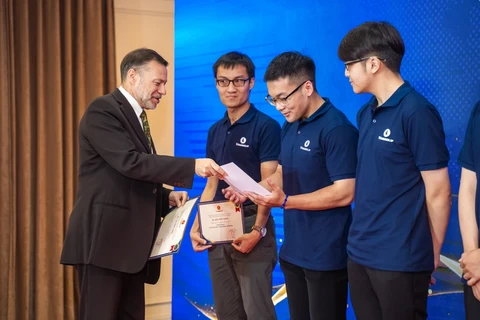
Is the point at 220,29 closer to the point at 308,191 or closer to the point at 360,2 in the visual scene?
the point at 360,2

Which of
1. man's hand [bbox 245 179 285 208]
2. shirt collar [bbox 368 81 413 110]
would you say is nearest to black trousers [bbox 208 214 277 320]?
man's hand [bbox 245 179 285 208]

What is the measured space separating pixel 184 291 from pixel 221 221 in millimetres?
1923

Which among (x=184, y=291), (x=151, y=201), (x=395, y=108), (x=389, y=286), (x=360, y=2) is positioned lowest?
(x=184, y=291)

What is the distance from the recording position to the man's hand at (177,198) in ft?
9.61

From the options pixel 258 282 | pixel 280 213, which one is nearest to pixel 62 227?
pixel 280 213

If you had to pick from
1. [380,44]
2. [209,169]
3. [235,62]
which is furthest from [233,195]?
[380,44]

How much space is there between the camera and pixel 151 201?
2732 millimetres

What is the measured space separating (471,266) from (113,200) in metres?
1.56

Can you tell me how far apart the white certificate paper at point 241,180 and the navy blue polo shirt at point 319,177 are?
0.19 meters

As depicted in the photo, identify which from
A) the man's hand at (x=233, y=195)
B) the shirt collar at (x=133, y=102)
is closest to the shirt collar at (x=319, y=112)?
the man's hand at (x=233, y=195)

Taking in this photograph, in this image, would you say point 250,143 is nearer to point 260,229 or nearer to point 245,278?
point 260,229

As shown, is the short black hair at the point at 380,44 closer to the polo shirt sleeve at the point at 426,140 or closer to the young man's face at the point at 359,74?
the young man's face at the point at 359,74

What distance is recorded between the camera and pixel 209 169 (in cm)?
264

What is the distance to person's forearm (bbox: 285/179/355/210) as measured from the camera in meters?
2.42
